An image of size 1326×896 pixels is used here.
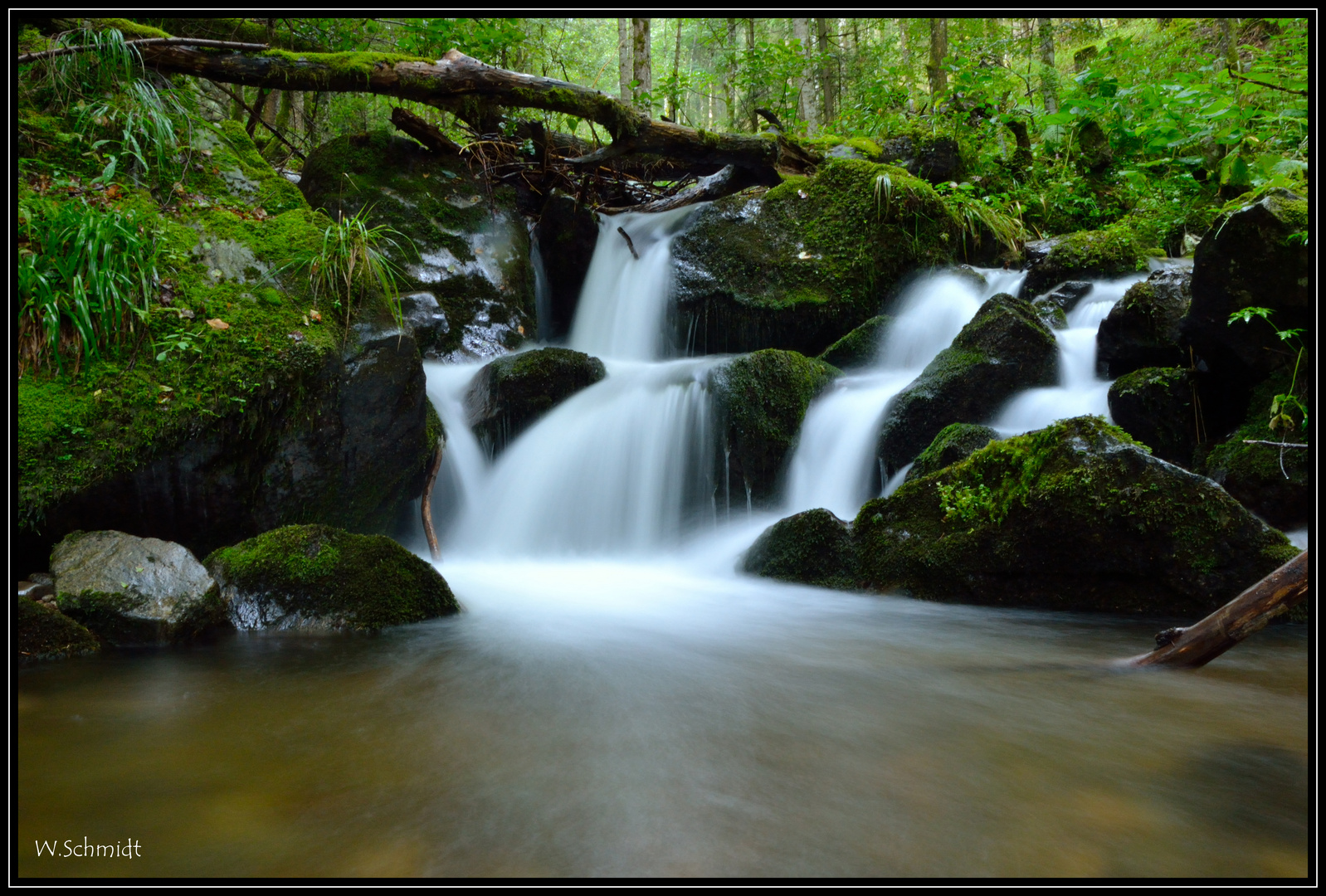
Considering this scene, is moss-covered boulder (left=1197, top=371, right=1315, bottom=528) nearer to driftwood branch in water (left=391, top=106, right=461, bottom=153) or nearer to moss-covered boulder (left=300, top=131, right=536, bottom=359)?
moss-covered boulder (left=300, top=131, right=536, bottom=359)

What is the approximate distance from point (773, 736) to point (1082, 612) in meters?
2.62

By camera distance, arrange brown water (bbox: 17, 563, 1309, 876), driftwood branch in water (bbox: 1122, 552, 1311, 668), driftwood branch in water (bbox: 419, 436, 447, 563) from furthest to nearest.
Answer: driftwood branch in water (bbox: 419, 436, 447, 563), driftwood branch in water (bbox: 1122, 552, 1311, 668), brown water (bbox: 17, 563, 1309, 876)

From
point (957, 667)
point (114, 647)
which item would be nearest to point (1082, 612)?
point (957, 667)

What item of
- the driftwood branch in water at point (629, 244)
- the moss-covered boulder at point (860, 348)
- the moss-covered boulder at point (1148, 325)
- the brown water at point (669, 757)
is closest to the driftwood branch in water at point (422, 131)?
the driftwood branch in water at point (629, 244)

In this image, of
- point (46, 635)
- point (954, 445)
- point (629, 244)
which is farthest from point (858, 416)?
point (46, 635)

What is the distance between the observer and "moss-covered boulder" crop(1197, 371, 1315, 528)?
14.0ft

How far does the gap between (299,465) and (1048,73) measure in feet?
40.1

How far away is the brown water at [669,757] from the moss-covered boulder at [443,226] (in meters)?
5.07

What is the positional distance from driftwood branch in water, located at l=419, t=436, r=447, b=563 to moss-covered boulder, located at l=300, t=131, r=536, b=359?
2016 millimetres

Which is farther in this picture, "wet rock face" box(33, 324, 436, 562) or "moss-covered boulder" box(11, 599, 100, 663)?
"wet rock face" box(33, 324, 436, 562)

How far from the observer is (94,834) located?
165 centimetres

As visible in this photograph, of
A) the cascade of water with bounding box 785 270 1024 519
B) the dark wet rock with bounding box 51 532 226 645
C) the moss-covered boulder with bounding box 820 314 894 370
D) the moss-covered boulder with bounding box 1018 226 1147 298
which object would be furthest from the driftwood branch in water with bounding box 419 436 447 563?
the moss-covered boulder with bounding box 1018 226 1147 298

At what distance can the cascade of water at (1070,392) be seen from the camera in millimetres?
5719

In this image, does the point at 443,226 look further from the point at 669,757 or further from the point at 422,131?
the point at 669,757
